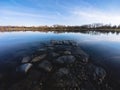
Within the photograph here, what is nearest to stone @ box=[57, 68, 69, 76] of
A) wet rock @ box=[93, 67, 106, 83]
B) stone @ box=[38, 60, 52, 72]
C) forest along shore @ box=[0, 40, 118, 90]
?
forest along shore @ box=[0, 40, 118, 90]

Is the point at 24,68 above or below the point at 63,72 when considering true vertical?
above

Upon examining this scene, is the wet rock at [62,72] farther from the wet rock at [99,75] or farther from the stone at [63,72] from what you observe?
the wet rock at [99,75]

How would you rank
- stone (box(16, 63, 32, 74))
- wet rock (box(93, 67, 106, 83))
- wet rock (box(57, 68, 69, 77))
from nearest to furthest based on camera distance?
wet rock (box(93, 67, 106, 83))
wet rock (box(57, 68, 69, 77))
stone (box(16, 63, 32, 74))

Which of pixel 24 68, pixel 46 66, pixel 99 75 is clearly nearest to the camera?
pixel 99 75

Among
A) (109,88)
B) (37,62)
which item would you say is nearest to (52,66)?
(37,62)

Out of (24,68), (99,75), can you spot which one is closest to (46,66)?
(24,68)

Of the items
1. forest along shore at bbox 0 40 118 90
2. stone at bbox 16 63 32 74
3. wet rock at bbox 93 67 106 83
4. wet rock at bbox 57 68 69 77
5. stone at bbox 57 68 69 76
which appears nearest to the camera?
forest along shore at bbox 0 40 118 90

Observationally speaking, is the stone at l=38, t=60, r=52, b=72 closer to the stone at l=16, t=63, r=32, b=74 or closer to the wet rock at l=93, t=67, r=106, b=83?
the stone at l=16, t=63, r=32, b=74

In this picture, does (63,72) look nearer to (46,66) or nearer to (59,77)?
(59,77)

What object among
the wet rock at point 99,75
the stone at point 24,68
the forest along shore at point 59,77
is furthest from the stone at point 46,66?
the wet rock at point 99,75

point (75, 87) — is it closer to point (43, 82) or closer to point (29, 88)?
point (43, 82)

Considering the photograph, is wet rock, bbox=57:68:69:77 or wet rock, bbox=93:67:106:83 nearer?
wet rock, bbox=93:67:106:83

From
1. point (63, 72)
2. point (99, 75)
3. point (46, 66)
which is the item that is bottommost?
point (99, 75)

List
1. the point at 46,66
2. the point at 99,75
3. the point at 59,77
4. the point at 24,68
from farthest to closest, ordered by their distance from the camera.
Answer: the point at 46,66 < the point at 24,68 < the point at 99,75 < the point at 59,77
